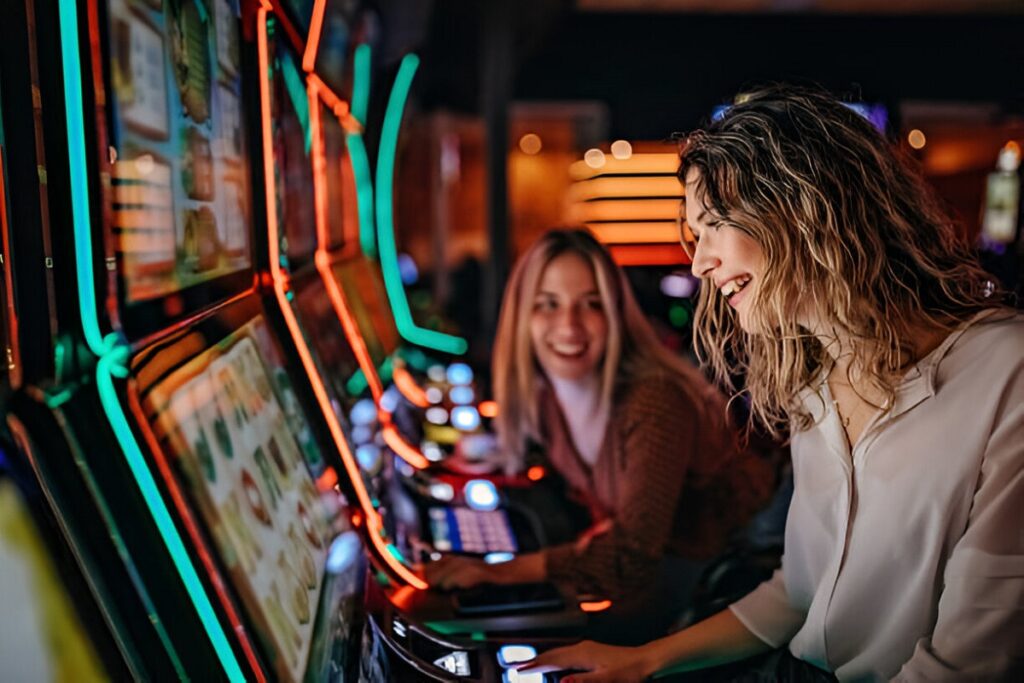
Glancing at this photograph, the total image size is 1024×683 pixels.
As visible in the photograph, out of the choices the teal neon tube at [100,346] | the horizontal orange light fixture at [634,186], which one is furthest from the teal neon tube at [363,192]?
the horizontal orange light fixture at [634,186]

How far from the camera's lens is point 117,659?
845 millimetres

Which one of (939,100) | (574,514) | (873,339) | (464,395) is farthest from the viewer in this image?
(939,100)

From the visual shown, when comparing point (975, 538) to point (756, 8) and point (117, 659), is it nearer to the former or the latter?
point (117, 659)

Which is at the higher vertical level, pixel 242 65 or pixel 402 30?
pixel 402 30

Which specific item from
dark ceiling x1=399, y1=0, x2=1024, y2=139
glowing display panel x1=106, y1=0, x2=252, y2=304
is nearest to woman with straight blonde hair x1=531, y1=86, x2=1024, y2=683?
glowing display panel x1=106, y1=0, x2=252, y2=304

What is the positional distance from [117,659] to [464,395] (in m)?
2.60

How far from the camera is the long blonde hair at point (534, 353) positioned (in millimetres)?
2205

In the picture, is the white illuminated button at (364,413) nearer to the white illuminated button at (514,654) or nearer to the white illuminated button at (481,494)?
the white illuminated button at (481,494)

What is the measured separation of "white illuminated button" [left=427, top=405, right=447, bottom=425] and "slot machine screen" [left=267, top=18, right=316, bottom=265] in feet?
2.54

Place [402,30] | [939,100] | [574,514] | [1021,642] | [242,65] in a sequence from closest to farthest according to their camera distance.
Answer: [1021,642], [242,65], [574,514], [402,30], [939,100]

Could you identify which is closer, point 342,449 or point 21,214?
point 21,214

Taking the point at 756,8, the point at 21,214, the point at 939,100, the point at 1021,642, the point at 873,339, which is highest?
the point at 756,8

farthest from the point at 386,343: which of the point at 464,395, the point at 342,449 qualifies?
the point at 342,449

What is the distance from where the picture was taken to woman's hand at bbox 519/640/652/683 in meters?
1.29
